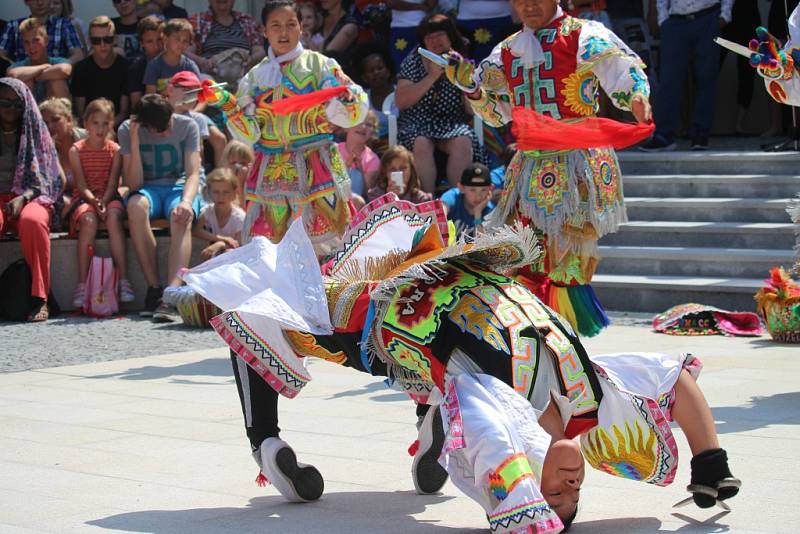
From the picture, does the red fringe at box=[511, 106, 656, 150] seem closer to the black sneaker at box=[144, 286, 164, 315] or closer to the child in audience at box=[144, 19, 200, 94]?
the black sneaker at box=[144, 286, 164, 315]

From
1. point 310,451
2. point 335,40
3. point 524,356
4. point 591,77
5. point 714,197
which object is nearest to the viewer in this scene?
point 524,356

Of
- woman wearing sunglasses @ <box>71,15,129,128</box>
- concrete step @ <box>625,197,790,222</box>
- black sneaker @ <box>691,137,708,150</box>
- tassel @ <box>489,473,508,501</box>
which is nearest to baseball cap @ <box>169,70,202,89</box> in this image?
woman wearing sunglasses @ <box>71,15,129,128</box>

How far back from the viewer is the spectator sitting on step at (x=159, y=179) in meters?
9.05

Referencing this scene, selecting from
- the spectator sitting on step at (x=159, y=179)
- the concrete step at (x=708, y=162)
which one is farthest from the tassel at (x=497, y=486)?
the concrete step at (x=708, y=162)

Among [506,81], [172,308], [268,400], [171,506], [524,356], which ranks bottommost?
[172,308]

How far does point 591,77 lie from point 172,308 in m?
4.14

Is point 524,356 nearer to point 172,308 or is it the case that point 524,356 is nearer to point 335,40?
point 172,308

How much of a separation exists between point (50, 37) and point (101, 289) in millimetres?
3213

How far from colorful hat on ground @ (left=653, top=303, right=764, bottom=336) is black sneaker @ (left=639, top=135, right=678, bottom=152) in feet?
11.1

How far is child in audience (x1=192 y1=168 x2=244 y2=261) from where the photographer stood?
A: 9.17 metres

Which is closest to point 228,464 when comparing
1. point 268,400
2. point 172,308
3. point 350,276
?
point 268,400

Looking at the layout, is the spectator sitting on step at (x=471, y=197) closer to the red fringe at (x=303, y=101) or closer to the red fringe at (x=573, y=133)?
the red fringe at (x=303, y=101)

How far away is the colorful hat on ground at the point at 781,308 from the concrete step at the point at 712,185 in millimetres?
2317

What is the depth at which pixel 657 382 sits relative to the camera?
134 inches
